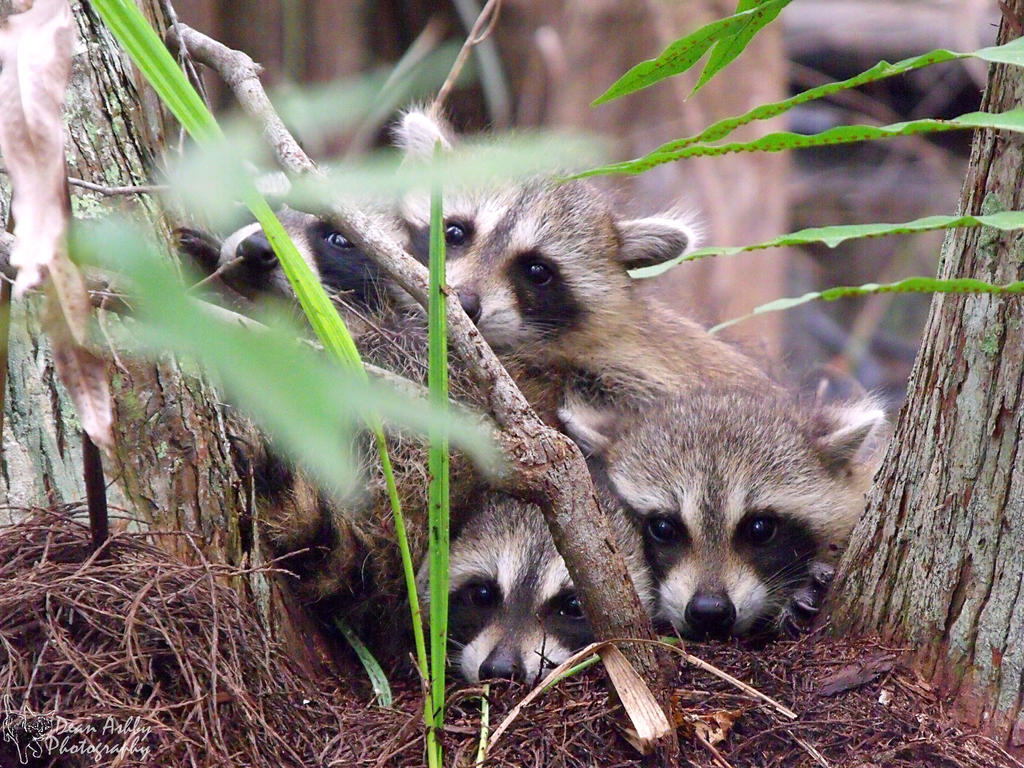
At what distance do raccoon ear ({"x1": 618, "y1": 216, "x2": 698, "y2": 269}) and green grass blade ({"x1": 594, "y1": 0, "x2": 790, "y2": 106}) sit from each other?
7.71 ft

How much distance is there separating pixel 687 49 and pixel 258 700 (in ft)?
4.40

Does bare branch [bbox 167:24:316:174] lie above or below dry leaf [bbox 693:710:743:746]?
above

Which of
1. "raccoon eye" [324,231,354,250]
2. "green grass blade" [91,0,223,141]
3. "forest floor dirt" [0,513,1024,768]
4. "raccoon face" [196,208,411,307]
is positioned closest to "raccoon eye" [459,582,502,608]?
"forest floor dirt" [0,513,1024,768]

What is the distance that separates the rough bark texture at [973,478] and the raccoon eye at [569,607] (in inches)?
35.0

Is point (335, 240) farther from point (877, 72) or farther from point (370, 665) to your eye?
point (877, 72)

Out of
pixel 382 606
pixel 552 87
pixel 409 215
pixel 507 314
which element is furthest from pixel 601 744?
pixel 552 87

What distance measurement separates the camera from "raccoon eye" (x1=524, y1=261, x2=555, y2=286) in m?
4.20

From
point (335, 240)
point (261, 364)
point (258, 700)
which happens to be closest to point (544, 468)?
point (258, 700)

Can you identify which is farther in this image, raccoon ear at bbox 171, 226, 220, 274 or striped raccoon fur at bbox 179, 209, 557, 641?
raccoon ear at bbox 171, 226, 220, 274

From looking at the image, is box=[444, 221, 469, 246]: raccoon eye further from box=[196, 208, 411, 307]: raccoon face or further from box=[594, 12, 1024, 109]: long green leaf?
box=[594, 12, 1024, 109]: long green leaf

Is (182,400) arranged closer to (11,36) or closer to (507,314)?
(11,36)

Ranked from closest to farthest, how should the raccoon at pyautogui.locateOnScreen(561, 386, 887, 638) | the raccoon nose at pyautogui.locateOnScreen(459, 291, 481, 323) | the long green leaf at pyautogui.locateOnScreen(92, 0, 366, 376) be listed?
1. the long green leaf at pyautogui.locateOnScreen(92, 0, 366, 376)
2. the raccoon at pyautogui.locateOnScreen(561, 386, 887, 638)
3. the raccoon nose at pyautogui.locateOnScreen(459, 291, 481, 323)

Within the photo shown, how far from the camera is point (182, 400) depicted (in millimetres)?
2412

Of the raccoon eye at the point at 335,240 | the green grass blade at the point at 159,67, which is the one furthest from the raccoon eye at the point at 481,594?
the green grass blade at the point at 159,67
